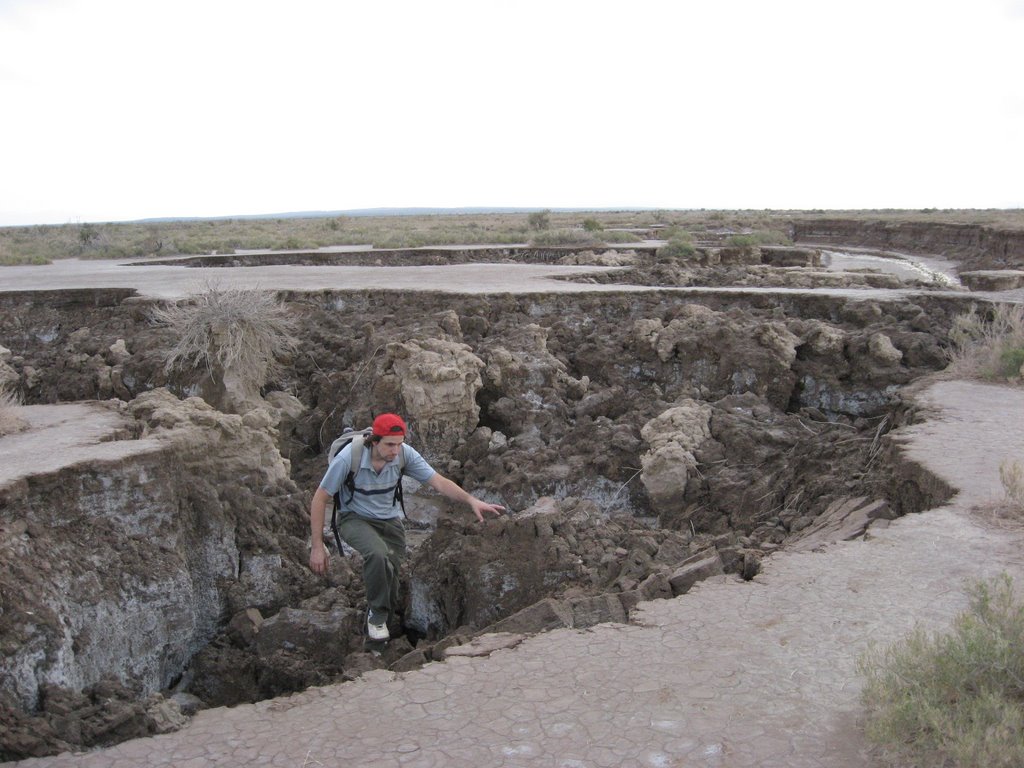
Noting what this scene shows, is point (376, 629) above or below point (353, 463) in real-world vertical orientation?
below

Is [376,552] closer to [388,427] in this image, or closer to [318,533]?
[318,533]

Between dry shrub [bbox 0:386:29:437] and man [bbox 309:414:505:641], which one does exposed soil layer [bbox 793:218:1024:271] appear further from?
dry shrub [bbox 0:386:29:437]

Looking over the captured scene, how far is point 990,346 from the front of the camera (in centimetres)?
889

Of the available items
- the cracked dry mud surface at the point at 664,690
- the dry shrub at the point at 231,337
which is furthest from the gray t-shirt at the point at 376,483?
the dry shrub at the point at 231,337

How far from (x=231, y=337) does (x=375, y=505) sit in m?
5.35

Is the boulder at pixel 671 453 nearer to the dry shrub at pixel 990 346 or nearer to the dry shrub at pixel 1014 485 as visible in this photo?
the dry shrub at pixel 990 346

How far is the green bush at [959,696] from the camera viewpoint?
274 cm

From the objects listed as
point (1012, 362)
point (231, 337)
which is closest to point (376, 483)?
point (231, 337)

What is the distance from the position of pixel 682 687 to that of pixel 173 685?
3.76 metres

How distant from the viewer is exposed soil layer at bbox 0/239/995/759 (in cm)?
521

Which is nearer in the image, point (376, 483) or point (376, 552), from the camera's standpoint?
point (376, 552)

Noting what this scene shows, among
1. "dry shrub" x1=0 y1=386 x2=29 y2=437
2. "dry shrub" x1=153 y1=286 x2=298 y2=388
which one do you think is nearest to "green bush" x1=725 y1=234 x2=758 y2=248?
"dry shrub" x1=153 y1=286 x2=298 y2=388

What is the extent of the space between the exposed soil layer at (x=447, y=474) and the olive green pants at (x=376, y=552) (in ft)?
1.14

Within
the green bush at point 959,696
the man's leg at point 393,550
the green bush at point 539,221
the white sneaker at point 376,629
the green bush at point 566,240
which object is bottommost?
the white sneaker at point 376,629
